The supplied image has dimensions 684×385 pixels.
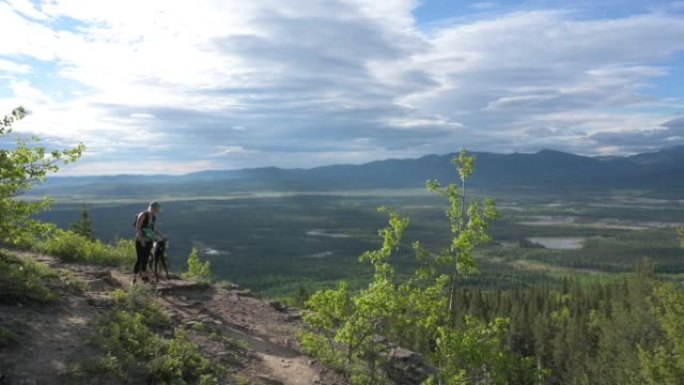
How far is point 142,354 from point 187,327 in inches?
117

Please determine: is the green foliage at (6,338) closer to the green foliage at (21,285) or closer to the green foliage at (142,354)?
the green foliage at (142,354)

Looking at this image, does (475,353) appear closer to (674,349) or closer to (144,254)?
(144,254)

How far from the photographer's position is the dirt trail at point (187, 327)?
10508mm

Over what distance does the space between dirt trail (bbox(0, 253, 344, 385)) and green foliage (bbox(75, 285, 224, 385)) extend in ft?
1.52

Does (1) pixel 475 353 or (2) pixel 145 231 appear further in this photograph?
(2) pixel 145 231

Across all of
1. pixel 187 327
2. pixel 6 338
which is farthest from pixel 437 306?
pixel 6 338

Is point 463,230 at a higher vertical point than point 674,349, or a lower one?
higher

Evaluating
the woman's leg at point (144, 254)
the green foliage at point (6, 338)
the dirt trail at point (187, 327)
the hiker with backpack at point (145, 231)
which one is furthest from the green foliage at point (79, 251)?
the green foliage at point (6, 338)

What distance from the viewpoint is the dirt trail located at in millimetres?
10508

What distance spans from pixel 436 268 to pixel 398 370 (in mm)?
5691

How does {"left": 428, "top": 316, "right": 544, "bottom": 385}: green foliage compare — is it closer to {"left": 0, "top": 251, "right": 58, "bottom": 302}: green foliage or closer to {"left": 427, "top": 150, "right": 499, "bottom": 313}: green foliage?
{"left": 427, "top": 150, "right": 499, "bottom": 313}: green foliage

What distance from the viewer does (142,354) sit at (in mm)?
11555

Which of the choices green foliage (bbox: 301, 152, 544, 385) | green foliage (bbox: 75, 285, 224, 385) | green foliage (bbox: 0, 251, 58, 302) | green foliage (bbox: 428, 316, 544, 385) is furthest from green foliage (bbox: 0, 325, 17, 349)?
green foliage (bbox: 428, 316, 544, 385)

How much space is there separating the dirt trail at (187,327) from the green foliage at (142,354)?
463 millimetres
